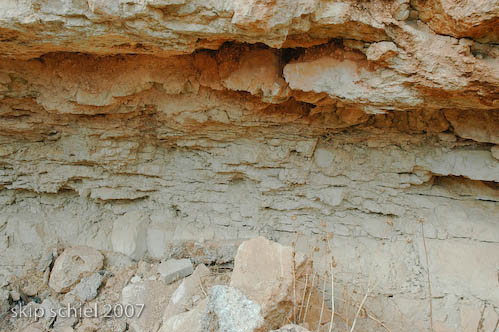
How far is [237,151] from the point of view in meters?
3.05

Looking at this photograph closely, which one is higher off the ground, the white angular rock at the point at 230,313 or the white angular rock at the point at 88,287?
the white angular rock at the point at 230,313

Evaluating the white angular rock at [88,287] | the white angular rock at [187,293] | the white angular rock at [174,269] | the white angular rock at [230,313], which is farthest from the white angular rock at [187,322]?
the white angular rock at [88,287]

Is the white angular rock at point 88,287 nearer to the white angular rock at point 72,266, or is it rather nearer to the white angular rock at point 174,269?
the white angular rock at point 72,266

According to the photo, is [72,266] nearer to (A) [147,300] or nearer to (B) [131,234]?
(B) [131,234]

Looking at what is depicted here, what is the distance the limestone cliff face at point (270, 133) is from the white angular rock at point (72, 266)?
0.17m

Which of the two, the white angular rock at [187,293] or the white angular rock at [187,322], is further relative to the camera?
the white angular rock at [187,293]

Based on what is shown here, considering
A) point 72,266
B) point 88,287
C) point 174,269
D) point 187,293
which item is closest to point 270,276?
point 187,293

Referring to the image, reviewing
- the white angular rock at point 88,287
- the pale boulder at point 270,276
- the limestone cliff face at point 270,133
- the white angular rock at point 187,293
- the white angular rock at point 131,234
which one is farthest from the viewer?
the white angular rock at point 131,234

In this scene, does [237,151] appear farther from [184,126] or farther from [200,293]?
[200,293]

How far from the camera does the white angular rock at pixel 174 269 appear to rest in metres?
2.91

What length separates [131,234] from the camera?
10.6 feet

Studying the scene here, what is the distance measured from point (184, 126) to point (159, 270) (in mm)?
1277

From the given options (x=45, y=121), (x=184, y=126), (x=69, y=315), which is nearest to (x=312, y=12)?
(x=184, y=126)

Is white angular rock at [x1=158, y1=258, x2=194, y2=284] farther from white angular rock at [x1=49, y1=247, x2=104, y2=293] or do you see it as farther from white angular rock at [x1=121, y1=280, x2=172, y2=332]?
white angular rock at [x1=49, y1=247, x2=104, y2=293]
